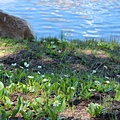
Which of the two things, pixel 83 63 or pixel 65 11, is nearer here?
pixel 83 63

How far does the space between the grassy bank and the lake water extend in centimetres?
271

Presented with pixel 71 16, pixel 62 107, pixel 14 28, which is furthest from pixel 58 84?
pixel 71 16

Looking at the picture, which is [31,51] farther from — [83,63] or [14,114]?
[14,114]

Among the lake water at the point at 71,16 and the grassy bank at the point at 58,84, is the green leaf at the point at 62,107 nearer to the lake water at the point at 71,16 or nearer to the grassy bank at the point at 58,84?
the grassy bank at the point at 58,84

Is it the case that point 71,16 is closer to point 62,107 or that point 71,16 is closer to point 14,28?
point 14,28

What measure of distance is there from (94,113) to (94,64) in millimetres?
2531

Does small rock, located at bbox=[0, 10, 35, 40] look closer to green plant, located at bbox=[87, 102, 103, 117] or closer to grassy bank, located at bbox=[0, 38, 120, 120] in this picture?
grassy bank, located at bbox=[0, 38, 120, 120]

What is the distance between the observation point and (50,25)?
1012 centimetres

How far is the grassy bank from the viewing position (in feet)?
9.99

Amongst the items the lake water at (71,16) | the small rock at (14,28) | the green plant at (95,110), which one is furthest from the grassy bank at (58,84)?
the lake water at (71,16)

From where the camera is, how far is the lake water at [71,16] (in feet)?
31.1

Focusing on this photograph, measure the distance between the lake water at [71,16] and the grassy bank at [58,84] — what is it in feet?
8.89

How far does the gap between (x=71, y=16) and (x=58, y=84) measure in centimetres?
773

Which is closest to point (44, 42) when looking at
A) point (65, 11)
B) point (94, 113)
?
point (94, 113)
